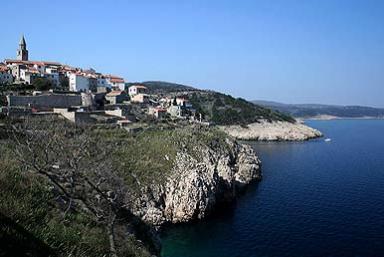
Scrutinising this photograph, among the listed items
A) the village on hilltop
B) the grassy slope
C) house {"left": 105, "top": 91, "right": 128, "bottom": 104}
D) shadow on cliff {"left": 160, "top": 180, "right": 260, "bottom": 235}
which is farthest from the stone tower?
the grassy slope

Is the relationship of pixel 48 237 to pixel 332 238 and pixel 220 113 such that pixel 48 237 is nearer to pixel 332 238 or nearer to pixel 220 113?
pixel 332 238

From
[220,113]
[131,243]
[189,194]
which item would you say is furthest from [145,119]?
[220,113]

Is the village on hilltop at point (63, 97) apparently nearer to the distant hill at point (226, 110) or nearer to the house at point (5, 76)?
the house at point (5, 76)

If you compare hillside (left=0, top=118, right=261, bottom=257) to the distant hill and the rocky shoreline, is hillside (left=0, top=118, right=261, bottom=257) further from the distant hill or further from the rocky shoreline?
the distant hill

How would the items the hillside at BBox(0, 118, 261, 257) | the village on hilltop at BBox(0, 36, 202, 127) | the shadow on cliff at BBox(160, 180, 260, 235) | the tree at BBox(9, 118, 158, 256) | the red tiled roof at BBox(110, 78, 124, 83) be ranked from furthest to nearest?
the red tiled roof at BBox(110, 78, 124, 83)
the village on hilltop at BBox(0, 36, 202, 127)
the shadow on cliff at BBox(160, 180, 260, 235)
the tree at BBox(9, 118, 158, 256)
the hillside at BBox(0, 118, 261, 257)

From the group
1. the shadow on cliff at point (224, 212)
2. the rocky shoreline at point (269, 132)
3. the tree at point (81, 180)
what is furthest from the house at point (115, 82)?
the tree at point (81, 180)
